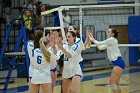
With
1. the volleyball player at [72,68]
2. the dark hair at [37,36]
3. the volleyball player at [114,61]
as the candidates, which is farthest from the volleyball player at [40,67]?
the volleyball player at [114,61]

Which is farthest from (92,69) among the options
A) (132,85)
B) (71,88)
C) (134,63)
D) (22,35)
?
(71,88)

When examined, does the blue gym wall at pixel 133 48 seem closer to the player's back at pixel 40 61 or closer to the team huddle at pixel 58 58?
the team huddle at pixel 58 58

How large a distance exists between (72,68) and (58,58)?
0.44m

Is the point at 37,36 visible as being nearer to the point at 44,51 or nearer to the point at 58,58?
the point at 44,51

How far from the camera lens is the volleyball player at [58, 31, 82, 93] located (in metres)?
8.18

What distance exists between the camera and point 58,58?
337 inches

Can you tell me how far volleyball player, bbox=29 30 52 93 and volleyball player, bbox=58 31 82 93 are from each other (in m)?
0.75

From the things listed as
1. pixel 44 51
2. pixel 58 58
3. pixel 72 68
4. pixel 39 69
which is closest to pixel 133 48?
pixel 58 58

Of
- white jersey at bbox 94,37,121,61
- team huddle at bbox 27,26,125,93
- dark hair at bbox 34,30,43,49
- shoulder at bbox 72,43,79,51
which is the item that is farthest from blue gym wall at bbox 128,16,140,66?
dark hair at bbox 34,30,43,49

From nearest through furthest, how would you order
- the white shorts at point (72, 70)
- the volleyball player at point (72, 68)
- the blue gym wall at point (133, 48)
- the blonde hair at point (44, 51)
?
the blonde hair at point (44, 51), the volleyball player at point (72, 68), the white shorts at point (72, 70), the blue gym wall at point (133, 48)

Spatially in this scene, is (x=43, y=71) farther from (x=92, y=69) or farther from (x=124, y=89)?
(x=92, y=69)

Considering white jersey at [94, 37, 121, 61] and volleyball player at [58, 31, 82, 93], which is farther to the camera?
white jersey at [94, 37, 121, 61]

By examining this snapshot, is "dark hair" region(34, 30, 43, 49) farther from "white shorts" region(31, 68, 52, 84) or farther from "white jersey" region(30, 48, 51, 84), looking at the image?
Result: "white shorts" region(31, 68, 52, 84)

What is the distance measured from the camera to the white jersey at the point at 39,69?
24.5 feet
